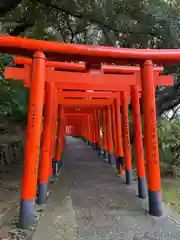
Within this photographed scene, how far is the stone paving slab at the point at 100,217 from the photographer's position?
321cm

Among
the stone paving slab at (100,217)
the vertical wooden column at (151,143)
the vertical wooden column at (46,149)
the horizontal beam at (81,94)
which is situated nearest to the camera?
the stone paving slab at (100,217)

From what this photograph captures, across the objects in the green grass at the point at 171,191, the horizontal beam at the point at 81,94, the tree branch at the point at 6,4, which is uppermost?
the tree branch at the point at 6,4

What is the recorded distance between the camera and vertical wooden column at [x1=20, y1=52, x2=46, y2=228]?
11.3ft

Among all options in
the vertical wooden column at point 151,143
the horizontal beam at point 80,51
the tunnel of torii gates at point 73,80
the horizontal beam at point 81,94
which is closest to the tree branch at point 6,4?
the tunnel of torii gates at point 73,80

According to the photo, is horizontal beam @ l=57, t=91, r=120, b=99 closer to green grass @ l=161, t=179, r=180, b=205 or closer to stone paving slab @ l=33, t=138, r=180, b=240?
stone paving slab @ l=33, t=138, r=180, b=240

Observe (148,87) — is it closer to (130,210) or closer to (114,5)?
(130,210)

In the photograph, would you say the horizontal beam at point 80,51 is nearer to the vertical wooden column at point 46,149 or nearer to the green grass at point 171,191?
the vertical wooden column at point 46,149

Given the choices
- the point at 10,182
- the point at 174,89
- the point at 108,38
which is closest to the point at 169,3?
the point at 108,38

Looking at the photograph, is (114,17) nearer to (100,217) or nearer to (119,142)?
(119,142)

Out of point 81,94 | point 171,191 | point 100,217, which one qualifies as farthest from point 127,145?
point 100,217

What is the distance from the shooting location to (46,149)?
487cm

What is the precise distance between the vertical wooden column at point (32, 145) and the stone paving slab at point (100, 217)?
28 centimetres

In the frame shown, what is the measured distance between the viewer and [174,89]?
32.8 ft

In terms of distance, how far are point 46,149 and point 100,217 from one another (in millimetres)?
1715
